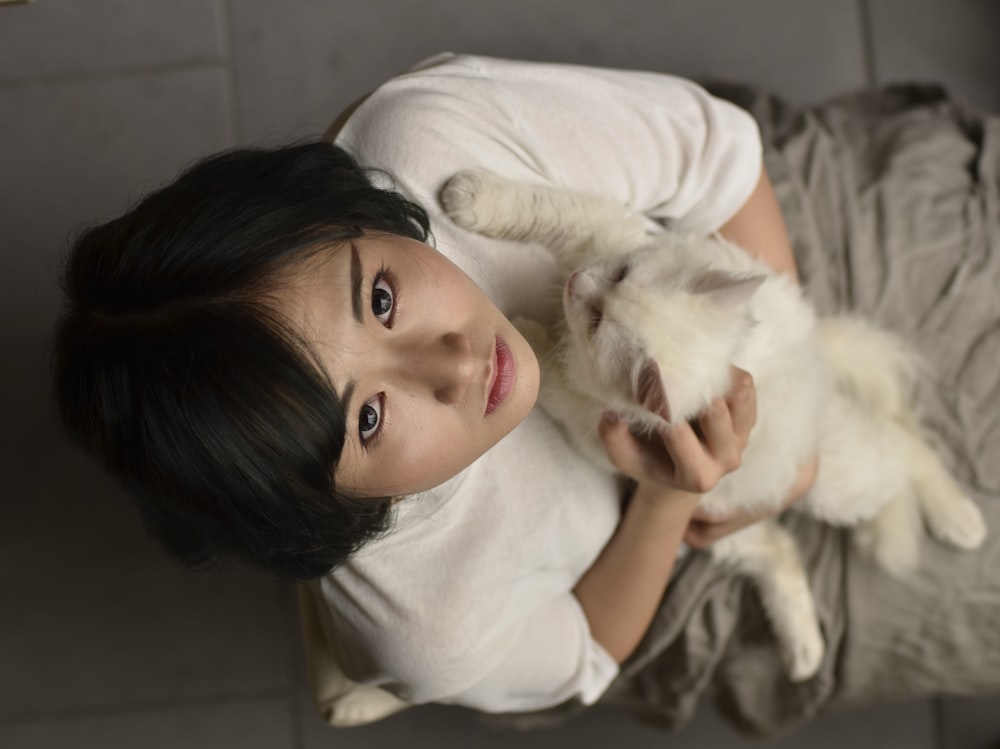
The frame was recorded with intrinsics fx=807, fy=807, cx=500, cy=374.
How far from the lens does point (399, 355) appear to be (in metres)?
0.82

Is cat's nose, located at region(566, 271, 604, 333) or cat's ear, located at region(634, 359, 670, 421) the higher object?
cat's nose, located at region(566, 271, 604, 333)

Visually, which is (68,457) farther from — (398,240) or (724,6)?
(724,6)

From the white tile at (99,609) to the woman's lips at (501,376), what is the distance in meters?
1.21

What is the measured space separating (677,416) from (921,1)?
143 centimetres

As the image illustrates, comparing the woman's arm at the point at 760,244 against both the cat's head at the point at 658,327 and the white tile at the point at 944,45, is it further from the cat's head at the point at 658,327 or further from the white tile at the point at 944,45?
the white tile at the point at 944,45

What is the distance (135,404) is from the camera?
2.58 ft

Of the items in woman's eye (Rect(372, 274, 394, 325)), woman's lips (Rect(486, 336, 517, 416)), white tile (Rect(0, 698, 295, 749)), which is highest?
woman's eye (Rect(372, 274, 394, 325))

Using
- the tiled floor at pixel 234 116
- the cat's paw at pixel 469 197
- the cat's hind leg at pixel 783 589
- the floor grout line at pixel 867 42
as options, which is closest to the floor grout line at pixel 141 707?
the tiled floor at pixel 234 116

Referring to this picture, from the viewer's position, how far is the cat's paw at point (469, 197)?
1.01 meters

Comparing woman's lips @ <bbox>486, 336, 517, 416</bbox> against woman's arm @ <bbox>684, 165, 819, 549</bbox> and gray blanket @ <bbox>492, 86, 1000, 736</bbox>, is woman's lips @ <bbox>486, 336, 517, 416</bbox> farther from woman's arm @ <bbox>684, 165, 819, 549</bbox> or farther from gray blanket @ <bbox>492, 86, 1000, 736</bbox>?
gray blanket @ <bbox>492, 86, 1000, 736</bbox>

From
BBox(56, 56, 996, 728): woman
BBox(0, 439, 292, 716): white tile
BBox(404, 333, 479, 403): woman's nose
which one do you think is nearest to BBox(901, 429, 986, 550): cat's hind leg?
BBox(56, 56, 996, 728): woman

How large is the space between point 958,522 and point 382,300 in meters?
1.02

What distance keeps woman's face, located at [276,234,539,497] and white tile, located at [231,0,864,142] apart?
1177 mm

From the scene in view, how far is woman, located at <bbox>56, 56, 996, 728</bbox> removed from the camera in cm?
78
